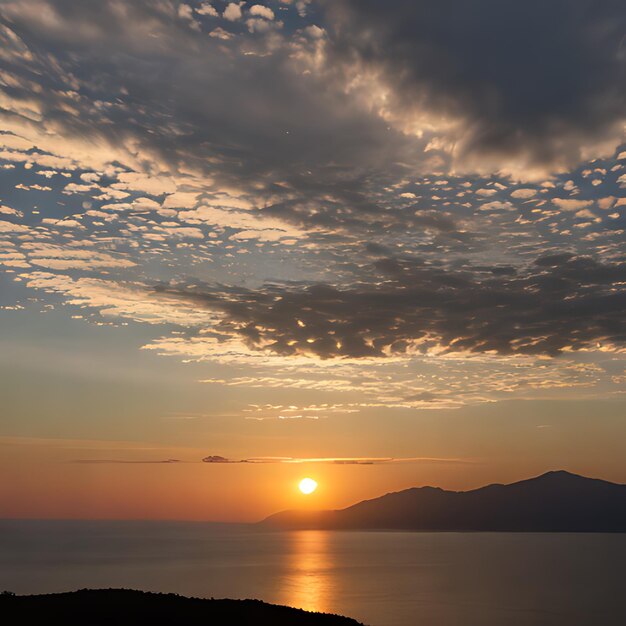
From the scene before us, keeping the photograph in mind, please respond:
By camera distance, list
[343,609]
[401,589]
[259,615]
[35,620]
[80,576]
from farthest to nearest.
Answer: [80,576]
[401,589]
[343,609]
[259,615]
[35,620]

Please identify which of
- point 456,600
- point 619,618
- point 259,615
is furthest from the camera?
point 456,600

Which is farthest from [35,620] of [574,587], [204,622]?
[574,587]

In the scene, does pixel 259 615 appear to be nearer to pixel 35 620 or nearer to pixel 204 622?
pixel 204 622

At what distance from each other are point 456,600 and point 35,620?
10945cm

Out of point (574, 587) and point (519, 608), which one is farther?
point (574, 587)

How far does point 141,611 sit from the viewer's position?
143 feet

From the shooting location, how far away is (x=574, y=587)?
155125 mm

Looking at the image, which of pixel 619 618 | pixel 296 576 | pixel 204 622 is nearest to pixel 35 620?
pixel 204 622

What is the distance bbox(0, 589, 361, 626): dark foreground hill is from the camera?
41.0 metres

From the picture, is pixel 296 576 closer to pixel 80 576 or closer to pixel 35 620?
pixel 80 576

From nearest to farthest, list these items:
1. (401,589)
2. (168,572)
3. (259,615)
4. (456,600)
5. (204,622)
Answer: (204,622)
(259,615)
(456,600)
(401,589)
(168,572)

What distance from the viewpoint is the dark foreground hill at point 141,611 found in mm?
40969

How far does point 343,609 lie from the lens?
115 meters

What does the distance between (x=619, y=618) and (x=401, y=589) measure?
186 ft
